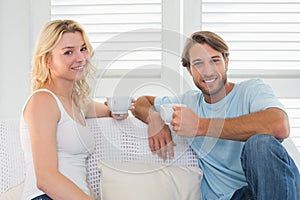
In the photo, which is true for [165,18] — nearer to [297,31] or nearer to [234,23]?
[234,23]

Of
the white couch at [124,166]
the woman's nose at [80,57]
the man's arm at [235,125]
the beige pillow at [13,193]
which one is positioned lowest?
the beige pillow at [13,193]

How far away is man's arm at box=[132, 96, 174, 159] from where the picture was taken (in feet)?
6.90

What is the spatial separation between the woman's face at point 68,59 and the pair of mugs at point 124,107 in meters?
0.16

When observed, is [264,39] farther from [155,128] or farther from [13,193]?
[13,193]

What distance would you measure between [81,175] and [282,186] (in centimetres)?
69

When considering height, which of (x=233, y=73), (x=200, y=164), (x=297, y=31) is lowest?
(x=200, y=164)

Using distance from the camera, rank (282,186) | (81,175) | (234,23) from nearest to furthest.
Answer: (282,186)
(81,175)
(234,23)

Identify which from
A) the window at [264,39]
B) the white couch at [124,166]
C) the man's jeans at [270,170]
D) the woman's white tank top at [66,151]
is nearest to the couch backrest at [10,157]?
the white couch at [124,166]

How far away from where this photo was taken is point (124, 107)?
80.8 inches

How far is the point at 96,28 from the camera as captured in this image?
279 centimetres

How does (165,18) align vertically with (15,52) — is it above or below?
above

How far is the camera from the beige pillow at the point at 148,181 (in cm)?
191

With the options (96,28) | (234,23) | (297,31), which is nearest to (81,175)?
(96,28)

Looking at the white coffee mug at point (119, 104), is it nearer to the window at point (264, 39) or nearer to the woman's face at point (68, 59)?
the woman's face at point (68, 59)
